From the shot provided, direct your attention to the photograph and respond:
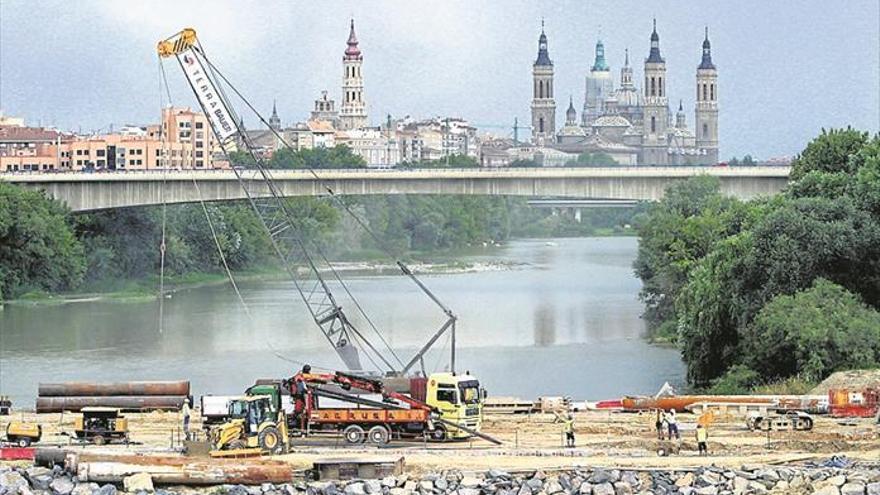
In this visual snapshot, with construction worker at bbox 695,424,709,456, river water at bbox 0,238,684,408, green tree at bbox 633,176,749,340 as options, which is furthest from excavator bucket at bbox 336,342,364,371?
green tree at bbox 633,176,749,340

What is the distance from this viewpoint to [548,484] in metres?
29.9

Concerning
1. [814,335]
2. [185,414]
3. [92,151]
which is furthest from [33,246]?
[92,151]

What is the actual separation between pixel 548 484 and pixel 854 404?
7.73 metres

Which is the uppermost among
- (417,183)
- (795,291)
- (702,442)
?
(417,183)

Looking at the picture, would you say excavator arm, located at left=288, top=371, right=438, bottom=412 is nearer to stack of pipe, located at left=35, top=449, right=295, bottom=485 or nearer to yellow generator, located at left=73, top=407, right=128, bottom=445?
yellow generator, located at left=73, top=407, right=128, bottom=445

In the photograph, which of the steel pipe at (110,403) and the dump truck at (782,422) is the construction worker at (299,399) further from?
the dump truck at (782,422)

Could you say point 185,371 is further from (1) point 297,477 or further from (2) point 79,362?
(1) point 297,477

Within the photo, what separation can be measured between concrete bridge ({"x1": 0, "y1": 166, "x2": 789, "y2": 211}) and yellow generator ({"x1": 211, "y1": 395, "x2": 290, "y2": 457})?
4418 centimetres

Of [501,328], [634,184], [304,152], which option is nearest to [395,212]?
[304,152]

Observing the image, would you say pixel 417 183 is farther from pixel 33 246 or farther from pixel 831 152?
pixel 831 152

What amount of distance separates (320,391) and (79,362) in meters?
21.0

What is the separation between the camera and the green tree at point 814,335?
1590 inches

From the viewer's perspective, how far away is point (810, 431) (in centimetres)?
3406

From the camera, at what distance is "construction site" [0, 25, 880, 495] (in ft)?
98.6
